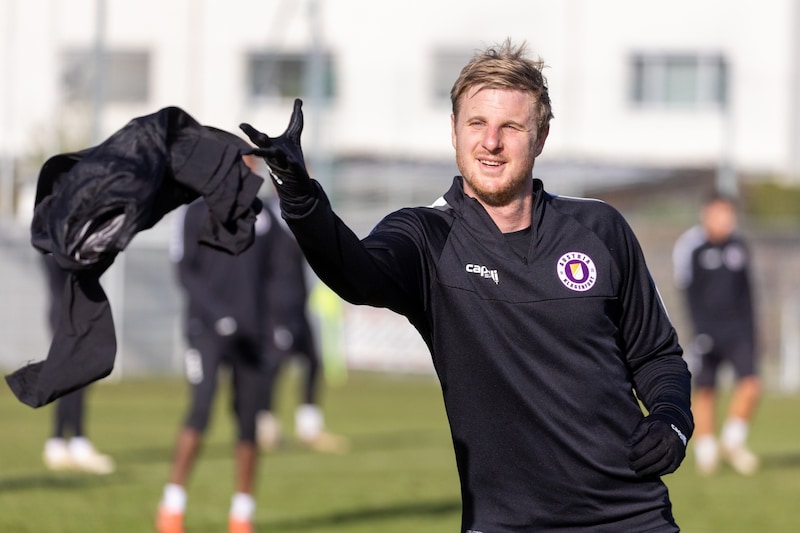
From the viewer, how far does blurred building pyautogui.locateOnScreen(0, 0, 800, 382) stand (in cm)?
3256

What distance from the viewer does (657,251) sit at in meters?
25.3

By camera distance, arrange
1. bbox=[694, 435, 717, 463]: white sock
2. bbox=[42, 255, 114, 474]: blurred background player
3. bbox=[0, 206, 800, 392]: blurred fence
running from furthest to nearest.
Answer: bbox=[0, 206, 800, 392]: blurred fence → bbox=[694, 435, 717, 463]: white sock → bbox=[42, 255, 114, 474]: blurred background player

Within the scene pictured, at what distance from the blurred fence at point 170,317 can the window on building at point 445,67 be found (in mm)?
11204

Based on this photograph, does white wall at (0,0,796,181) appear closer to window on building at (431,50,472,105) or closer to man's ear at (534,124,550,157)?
window on building at (431,50,472,105)

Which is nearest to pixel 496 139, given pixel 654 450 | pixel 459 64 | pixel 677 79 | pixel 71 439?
pixel 654 450

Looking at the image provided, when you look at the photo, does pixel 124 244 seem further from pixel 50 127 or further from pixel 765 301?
pixel 50 127

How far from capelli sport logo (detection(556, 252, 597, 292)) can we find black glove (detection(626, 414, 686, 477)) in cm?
49

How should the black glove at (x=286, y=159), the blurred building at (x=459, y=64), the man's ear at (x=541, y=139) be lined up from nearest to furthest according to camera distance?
1. the black glove at (x=286, y=159)
2. the man's ear at (x=541, y=139)
3. the blurred building at (x=459, y=64)

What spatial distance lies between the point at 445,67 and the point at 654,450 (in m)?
32.0

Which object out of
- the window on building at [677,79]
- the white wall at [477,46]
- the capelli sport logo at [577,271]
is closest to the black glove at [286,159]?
the capelli sport logo at [577,271]

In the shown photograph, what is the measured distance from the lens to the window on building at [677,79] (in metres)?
35.5

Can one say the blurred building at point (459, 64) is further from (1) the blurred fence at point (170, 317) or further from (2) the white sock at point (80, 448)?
(2) the white sock at point (80, 448)

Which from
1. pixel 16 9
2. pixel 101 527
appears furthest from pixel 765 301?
pixel 101 527

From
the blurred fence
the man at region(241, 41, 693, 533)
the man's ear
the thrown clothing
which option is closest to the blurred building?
the blurred fence
